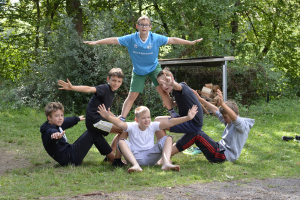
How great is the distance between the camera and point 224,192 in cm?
361

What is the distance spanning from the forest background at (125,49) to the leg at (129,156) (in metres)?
6.01

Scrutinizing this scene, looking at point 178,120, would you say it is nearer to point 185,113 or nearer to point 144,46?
point 185,113

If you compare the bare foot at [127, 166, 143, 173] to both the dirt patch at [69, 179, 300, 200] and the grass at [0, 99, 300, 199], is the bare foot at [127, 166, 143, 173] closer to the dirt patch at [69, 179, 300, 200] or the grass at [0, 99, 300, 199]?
the grass at [0, 99, 300, 199]

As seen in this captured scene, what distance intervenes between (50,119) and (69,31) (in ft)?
23.9

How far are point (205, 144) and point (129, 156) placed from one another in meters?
1.22

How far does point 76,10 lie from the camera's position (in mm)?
14508

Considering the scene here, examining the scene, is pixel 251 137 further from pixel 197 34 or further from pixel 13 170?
pixel 197 34

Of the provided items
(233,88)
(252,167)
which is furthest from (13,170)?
(233,88)

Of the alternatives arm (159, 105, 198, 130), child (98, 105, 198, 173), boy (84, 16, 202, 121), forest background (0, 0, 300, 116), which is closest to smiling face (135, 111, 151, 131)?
Result: child (98, 105, 198, 173)

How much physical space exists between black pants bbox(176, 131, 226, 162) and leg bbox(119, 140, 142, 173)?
852mm

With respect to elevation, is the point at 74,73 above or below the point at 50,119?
above

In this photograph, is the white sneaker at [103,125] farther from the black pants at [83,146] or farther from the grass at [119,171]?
the grass at [119,171]

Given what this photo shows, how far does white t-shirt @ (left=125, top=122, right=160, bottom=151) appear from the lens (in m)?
4.76

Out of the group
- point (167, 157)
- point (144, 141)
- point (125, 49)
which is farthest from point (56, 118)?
point (125, 49)
